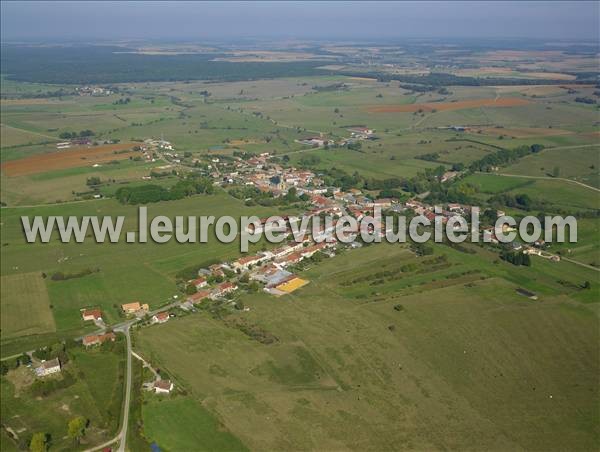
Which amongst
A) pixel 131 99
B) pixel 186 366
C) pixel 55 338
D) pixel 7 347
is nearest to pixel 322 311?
pixel 186 366

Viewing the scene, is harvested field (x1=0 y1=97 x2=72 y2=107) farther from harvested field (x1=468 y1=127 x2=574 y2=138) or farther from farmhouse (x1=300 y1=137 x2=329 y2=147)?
harvested field (x1=468 y1=127 x2=574 y2=138)

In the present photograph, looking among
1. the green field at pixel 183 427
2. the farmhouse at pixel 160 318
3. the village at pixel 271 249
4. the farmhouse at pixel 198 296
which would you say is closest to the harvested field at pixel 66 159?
the village at pixel 271 249

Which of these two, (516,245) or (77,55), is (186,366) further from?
(77,55)

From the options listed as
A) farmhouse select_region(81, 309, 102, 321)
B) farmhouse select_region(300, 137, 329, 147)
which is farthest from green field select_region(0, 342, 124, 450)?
farmhouse select_region(300, 137, 329, 147)

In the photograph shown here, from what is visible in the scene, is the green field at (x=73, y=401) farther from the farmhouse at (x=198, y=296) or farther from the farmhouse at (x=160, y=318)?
the farmhouse at (x=198, y=296)

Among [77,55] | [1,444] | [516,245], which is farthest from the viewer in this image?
[77,55]
